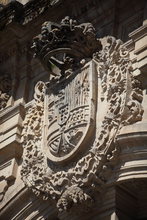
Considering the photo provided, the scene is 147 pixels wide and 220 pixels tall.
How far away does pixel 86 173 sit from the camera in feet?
31.5

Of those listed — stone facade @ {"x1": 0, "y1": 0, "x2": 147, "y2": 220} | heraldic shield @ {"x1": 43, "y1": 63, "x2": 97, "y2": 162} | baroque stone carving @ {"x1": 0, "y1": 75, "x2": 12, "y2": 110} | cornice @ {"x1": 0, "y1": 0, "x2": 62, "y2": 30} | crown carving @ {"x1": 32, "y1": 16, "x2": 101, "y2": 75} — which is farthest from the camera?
baroque stone carving @ {"x1": 0, "y1": 75, "x2": 12, "y2": 110}

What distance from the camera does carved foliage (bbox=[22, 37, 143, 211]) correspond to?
375 inches

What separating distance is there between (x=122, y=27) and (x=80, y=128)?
1.71 metres

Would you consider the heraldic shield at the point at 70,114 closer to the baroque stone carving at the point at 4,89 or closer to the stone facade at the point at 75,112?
the stone facade at the point at 75,112

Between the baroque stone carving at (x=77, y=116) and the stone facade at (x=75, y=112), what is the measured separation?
0.05 feet

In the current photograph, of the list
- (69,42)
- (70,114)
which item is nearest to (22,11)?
(69,42)

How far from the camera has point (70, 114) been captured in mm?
10141

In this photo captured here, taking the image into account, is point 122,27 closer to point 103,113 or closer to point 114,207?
point 103,113

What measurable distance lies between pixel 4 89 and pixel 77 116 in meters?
2.41

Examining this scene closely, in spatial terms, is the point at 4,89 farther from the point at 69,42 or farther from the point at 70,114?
the point at 70,114

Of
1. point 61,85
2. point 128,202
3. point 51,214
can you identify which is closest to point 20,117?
point 61,85

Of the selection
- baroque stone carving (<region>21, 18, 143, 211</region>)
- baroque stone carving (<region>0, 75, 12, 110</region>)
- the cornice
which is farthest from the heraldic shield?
the cornice

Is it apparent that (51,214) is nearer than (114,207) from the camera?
No

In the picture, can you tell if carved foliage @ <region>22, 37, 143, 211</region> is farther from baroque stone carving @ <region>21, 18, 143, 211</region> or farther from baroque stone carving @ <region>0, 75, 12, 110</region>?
baroque stone carving @ <region>0, 75, 12, 110</region>
